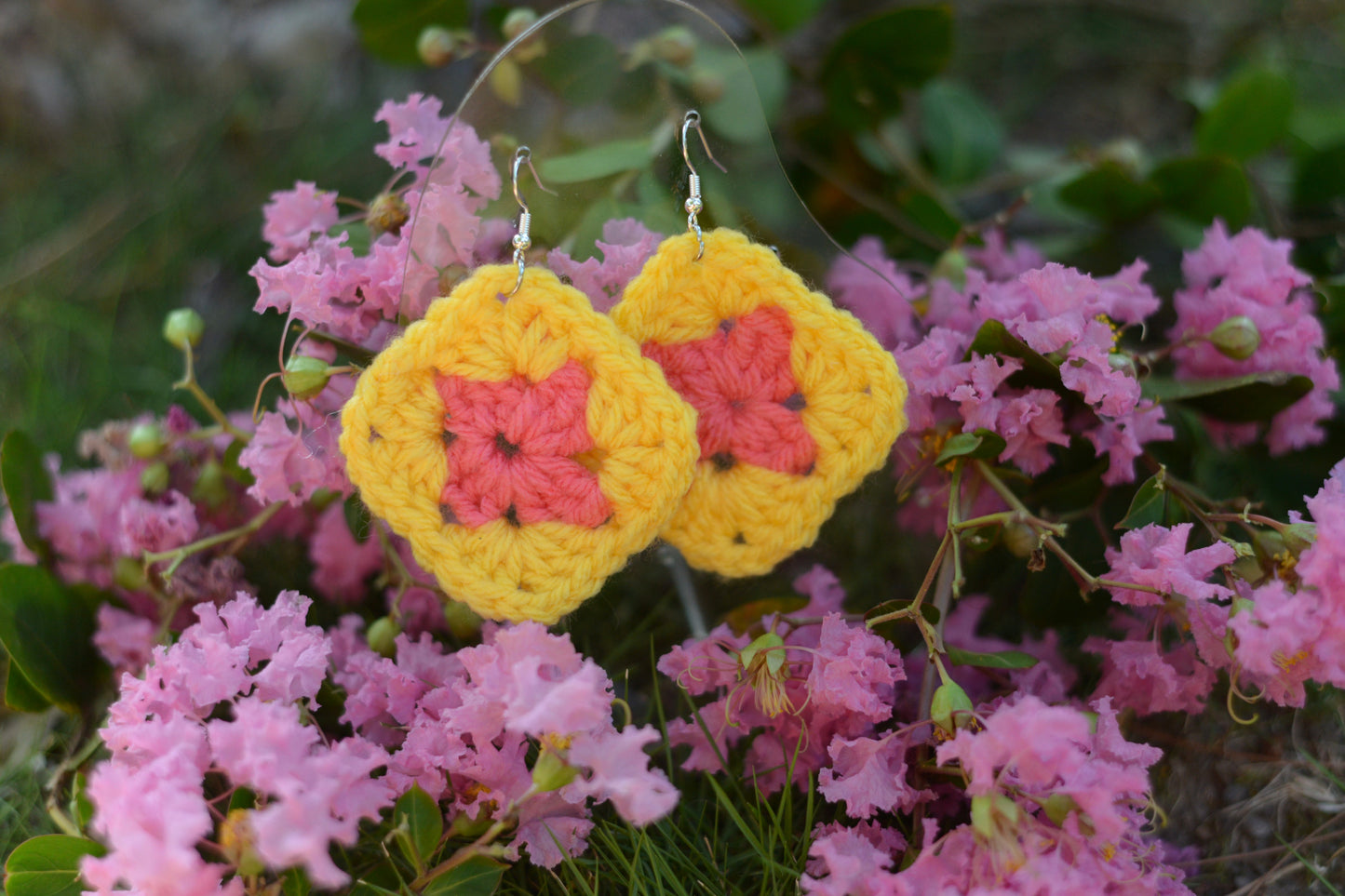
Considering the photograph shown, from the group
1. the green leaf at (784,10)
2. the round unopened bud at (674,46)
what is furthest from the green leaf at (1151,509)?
the green leaf at (784,10)

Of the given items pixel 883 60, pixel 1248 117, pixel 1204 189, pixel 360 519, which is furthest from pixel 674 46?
pixel 1248 117

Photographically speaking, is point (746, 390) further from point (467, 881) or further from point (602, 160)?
point (467, 881)

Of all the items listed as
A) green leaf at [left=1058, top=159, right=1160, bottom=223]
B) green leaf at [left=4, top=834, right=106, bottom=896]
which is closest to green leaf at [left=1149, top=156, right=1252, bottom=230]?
green leaf at [left=1058, top=159, right=1160, bottom=223]

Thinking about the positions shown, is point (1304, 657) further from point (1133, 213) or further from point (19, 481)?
point (19, 481)

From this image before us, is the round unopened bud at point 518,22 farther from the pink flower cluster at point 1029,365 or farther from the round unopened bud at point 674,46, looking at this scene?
the pink flower cluster at point 1029,365

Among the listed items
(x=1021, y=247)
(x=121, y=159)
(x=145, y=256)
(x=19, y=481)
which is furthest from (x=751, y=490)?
(x=121, y=159)
